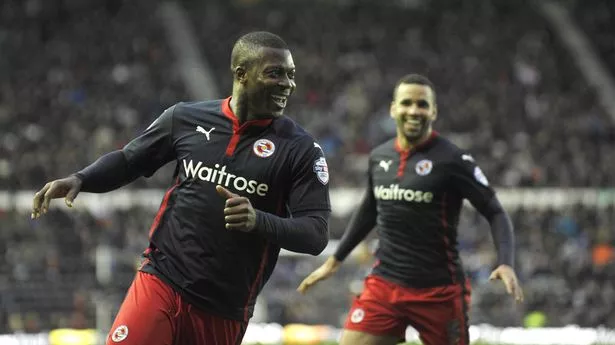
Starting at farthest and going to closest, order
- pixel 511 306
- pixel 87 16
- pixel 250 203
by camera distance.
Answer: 1. pixel 87 16
2. pixel 511 306
3. pixel 250 203

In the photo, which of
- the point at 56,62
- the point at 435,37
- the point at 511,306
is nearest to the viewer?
the point at 511,306

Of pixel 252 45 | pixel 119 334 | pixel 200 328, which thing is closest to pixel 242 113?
pixel 252 45

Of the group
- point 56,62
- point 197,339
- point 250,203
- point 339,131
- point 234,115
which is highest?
point 56,62

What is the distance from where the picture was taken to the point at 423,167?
7.36 meters

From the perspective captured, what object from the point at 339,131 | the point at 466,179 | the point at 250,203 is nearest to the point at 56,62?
the point at 339,131

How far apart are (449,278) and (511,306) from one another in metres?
9.55

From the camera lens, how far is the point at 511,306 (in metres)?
16.5

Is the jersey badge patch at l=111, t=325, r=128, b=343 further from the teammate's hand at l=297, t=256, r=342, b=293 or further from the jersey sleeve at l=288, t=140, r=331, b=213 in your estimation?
the teammate's hand at l=297, t=256, r=342, b=293

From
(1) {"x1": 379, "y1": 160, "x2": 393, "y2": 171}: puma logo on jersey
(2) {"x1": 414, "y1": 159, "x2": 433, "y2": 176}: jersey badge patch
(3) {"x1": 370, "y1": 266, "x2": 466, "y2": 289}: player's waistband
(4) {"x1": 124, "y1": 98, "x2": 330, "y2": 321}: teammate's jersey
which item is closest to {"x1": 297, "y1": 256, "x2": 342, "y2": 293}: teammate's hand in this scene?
(3) {"x1": 370, "y1": 266, "x2": 466, "y2": 289}: player's waistband

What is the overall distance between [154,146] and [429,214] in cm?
229

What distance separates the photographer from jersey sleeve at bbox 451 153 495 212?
7223 millimetres

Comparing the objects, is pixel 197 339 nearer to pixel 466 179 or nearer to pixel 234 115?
pixel 234 115

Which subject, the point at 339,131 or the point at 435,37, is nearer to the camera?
the point at 339,131

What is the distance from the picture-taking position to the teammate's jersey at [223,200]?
5334 mm
